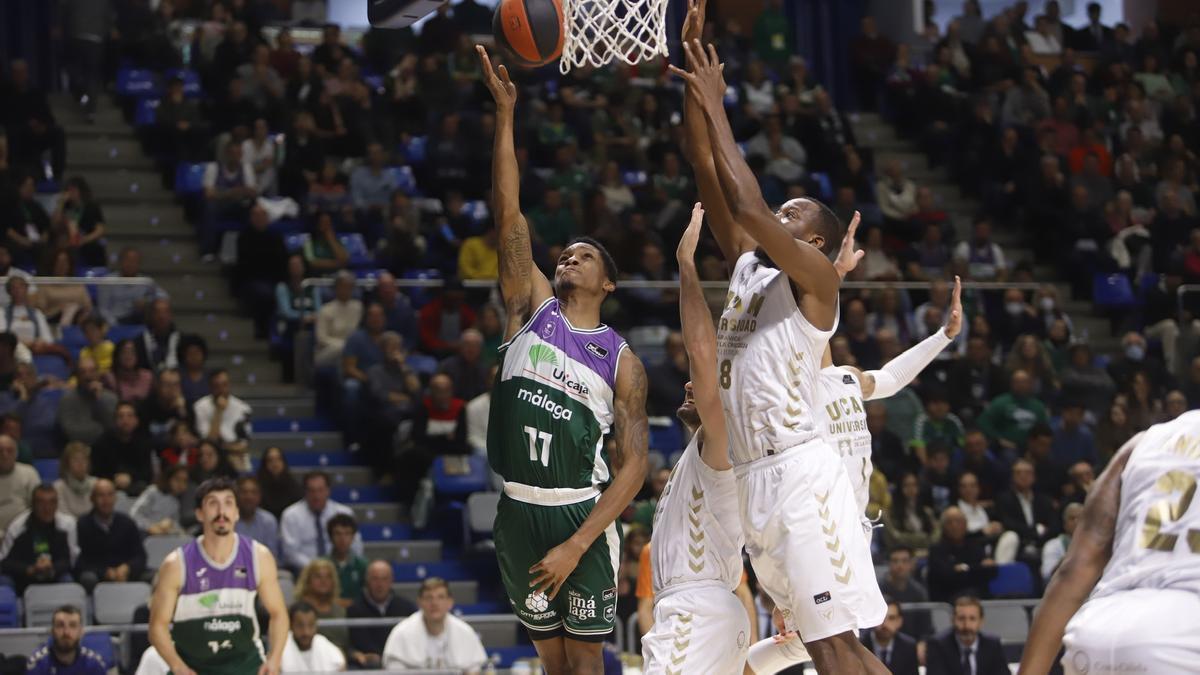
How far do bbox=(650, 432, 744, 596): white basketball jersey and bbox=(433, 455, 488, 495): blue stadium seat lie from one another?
644 centimetres

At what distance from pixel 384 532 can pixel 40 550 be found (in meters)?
2.69

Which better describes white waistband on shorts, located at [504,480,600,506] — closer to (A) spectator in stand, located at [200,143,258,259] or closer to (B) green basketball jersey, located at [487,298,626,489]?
(B) green basketball jersey, located at [487,298,626,489]

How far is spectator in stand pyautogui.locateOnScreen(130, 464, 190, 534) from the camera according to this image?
1121 centimetres

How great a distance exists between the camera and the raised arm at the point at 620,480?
5934 mm

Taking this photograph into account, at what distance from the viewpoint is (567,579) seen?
6.04 metres

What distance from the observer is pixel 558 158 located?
15.4 m

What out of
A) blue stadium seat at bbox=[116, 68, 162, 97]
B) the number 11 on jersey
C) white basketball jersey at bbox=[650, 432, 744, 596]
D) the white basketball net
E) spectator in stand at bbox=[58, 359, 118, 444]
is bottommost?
spectator in stand at bbox=[58, 359, 118, 444]

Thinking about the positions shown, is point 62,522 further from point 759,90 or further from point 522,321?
point 759,90

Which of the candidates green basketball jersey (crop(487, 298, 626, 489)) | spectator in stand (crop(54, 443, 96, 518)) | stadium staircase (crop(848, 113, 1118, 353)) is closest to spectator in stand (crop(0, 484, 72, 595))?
spectator in stand (crop(54, 443, 96, 518))

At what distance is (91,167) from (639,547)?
25.8 feet

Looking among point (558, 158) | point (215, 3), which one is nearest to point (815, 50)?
point (558, 158)

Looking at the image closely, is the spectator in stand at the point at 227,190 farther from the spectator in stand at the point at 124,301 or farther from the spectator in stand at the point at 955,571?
the spectator in stand at the point at 955,571

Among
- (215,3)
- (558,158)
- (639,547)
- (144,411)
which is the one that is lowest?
(639,547)

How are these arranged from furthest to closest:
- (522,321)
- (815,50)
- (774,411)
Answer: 1. (815,50)
2. (522,321)
3. (774,411)
